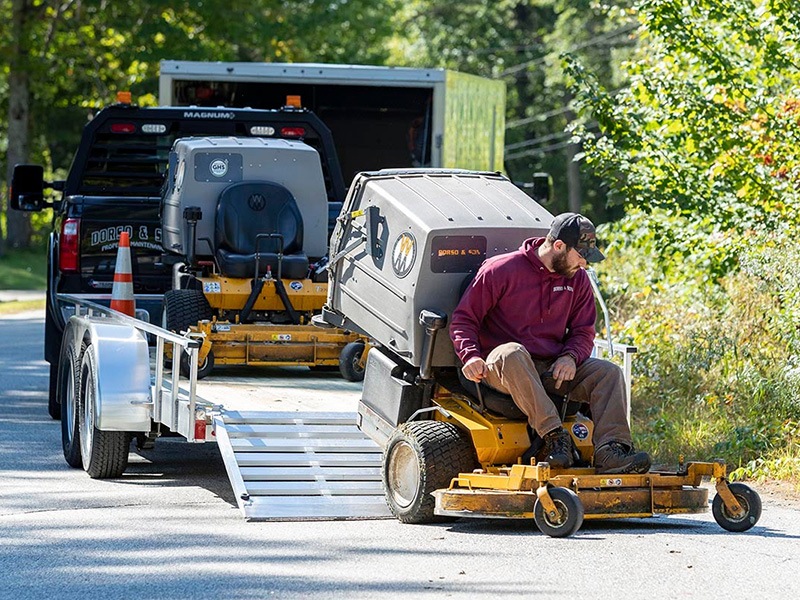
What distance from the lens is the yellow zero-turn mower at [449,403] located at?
Answer: 25.1 ft

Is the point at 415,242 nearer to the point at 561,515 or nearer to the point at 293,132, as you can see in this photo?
the point at 561,515

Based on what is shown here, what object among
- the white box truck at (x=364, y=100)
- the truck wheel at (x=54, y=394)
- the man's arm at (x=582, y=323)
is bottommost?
the truck wheel at (x=54, y=394)

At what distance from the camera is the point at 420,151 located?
57.9 feet

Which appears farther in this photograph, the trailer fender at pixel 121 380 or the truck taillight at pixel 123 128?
the truck taillight at pixel 123 128

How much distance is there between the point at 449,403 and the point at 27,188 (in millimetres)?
6077

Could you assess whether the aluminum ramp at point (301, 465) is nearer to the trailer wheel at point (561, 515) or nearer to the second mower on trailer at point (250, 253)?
the trailer wheel at point (561, 515)

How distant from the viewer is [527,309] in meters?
8.16

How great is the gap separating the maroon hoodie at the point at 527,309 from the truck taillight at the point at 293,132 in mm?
4986

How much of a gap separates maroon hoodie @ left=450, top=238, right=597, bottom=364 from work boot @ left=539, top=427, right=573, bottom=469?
1.53 feet

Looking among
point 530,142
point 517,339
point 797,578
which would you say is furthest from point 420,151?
point 530,142

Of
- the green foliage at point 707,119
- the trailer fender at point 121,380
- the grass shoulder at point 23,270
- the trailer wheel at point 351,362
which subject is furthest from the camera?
the grass shoulder at point 23,270

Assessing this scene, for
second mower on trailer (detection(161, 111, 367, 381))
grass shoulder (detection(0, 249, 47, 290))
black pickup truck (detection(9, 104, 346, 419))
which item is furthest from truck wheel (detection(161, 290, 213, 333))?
grass shoulder (detection(0, 249, 47, 290))

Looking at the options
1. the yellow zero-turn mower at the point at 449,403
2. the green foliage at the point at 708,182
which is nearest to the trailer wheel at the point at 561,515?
the yellow zero-turn mower at the point at 449,403

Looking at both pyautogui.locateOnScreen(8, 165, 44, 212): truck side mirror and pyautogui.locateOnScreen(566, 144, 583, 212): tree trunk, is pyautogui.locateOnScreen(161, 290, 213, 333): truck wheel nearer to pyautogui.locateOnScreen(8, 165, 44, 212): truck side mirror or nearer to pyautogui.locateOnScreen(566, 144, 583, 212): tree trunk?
pyautogui.locateOnScreen(8, 165, 44, 212): truck side mirror
